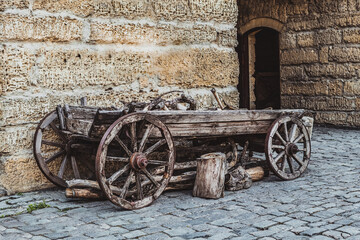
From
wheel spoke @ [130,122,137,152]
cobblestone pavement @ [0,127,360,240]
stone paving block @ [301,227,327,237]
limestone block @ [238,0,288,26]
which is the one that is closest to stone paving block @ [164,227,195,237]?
cobblestone pavement @ [0,127,360,240]

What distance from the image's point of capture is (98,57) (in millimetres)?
5184

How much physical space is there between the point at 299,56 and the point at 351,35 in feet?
3.50

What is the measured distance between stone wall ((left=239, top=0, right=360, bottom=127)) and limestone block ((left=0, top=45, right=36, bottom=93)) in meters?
5.91

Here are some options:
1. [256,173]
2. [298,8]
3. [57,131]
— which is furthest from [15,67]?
[298,8]

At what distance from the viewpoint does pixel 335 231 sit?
3424 mm

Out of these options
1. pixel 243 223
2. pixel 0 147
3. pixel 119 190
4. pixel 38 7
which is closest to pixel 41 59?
pixel 38 7

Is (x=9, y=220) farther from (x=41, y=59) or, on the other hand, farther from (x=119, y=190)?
(x=41, y=59)

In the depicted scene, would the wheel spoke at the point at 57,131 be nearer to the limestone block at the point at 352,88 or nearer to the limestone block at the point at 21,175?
the limestone block at the point at 21,175

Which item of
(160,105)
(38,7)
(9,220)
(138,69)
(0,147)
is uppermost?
(38,7)

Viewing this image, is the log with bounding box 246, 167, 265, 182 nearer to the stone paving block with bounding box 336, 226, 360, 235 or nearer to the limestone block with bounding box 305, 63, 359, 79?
the stone paving block with bounding box 336, 226, 360, 235

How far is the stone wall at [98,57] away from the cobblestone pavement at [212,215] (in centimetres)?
77

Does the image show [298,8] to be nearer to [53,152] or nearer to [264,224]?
[53,152]

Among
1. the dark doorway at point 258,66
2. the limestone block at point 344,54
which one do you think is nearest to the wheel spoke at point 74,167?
the limestone block at point 344,54

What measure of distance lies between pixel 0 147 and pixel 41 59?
880mm
